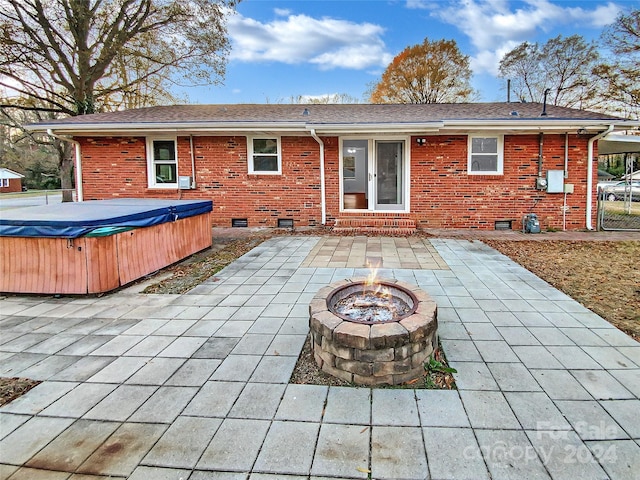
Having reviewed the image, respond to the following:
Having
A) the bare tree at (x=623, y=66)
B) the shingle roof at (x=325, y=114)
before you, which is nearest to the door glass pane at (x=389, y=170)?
the shingle roof at (x=325, y=114)

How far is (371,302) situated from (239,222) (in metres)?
7.18

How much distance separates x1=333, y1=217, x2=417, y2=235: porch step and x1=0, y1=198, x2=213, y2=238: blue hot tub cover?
4382 millimetres

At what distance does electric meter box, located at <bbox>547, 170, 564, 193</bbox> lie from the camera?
349 inches

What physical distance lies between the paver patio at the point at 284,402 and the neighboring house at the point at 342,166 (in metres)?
5.55

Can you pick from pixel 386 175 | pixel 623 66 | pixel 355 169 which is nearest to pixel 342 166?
pixel 386 175

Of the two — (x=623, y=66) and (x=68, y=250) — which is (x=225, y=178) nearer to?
(x=68, y=250)

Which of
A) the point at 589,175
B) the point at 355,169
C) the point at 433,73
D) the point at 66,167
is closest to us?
the point at 589,175

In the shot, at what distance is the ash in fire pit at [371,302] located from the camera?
9.83 ft

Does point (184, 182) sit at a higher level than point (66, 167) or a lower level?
lower

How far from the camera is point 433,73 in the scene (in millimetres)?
23234

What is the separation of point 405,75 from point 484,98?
5.41m

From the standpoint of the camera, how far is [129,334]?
3385 mm

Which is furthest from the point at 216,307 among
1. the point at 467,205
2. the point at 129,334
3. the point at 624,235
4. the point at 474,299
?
the point at 624,235

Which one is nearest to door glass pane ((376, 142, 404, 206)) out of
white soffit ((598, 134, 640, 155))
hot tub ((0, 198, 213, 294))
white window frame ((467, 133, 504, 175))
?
white window frame ((467, 133, 504, 175))
